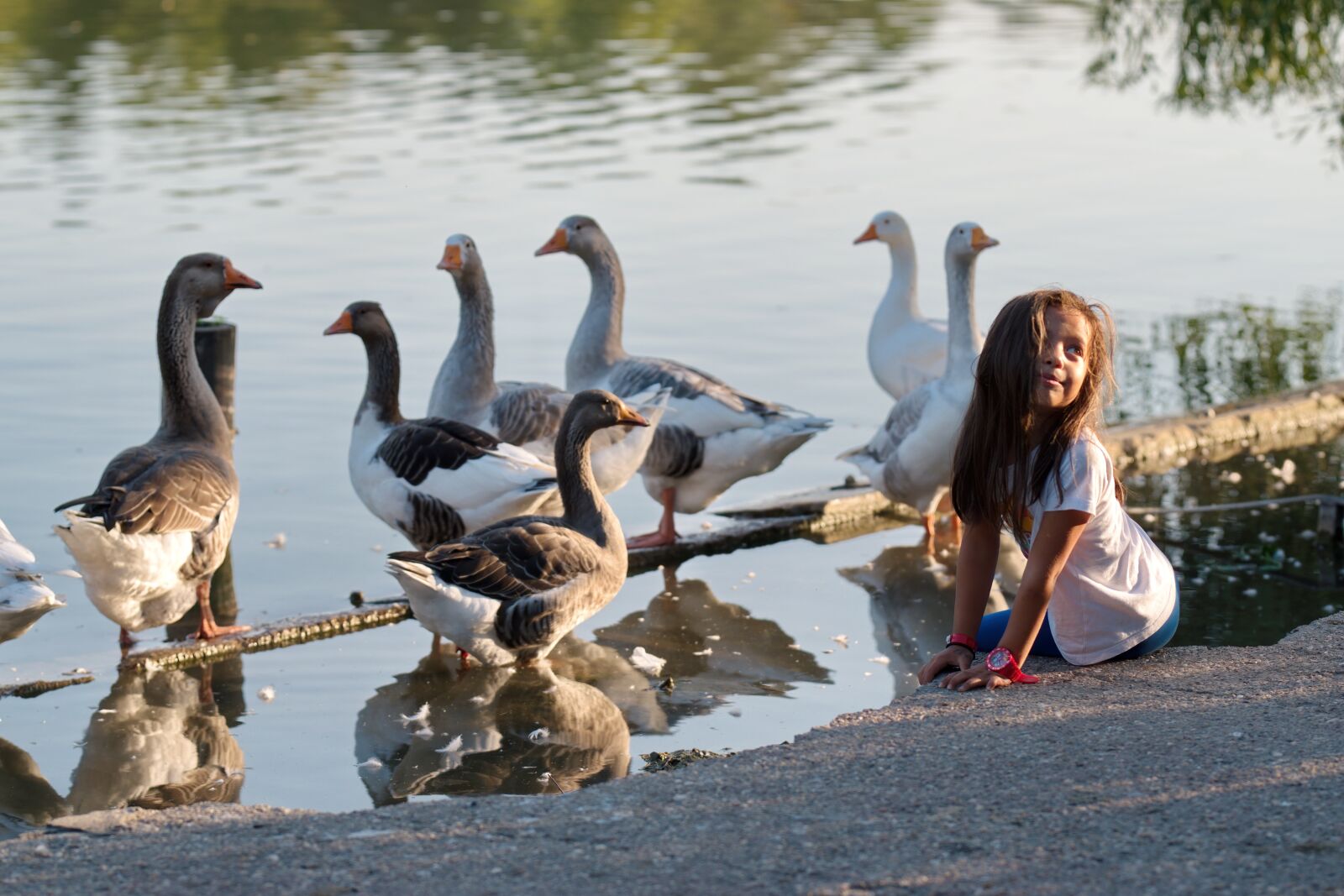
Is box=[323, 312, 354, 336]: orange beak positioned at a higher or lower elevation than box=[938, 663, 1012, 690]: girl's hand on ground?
higher

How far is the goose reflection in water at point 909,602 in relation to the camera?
22.0 feet

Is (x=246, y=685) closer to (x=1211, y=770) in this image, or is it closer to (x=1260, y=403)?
(x=1211, y=770)

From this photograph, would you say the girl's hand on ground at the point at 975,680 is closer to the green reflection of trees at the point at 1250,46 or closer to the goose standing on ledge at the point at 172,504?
the goose standing on ledge at the point at 172,504

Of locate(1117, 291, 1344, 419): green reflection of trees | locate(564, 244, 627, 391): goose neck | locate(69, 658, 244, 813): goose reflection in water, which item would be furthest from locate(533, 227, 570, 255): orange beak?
locate(1117, 291, 1344, 419): green reflection of trees

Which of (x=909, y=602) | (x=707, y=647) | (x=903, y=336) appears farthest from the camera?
(x=903, y=336)

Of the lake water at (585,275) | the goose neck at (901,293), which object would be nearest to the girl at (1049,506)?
the lake water at (585,275)

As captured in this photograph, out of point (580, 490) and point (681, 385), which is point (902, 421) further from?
point (580, 490)

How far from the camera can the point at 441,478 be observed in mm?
6973

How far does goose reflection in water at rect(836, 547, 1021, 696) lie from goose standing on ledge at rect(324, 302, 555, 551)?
62.9 inches

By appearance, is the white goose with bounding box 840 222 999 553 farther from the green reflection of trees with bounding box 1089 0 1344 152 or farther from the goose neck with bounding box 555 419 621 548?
the green reflection of trees with bounding box 1089 0 1344 152

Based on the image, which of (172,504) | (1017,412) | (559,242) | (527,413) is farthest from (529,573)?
(559,242)

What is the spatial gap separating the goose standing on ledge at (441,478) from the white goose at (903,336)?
3.23 metres

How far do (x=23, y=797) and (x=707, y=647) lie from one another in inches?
109

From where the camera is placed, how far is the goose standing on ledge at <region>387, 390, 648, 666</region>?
238 inches
